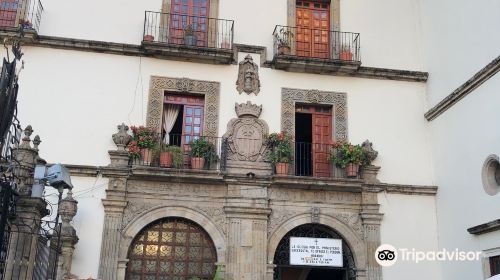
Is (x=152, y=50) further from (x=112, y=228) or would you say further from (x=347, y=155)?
(x=347, y=155)

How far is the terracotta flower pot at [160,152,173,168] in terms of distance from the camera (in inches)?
481

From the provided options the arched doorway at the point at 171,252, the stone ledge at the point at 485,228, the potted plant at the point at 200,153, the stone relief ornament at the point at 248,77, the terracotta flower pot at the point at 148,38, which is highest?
the terracotta flower pot at the point at 148,38

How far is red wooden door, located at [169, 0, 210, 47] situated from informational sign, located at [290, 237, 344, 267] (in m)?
5.21

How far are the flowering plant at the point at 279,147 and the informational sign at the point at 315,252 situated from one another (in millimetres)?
1810

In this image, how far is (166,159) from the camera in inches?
481

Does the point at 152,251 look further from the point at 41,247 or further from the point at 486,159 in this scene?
the point at 486,159

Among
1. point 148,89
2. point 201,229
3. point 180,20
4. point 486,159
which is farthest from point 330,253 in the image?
point 180,20

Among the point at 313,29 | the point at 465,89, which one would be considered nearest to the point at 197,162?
the point at 313,29

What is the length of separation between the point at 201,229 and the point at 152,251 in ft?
3.80

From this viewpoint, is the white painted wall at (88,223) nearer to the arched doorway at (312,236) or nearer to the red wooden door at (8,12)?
the arched doorway at (312,236)

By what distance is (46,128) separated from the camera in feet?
39.9

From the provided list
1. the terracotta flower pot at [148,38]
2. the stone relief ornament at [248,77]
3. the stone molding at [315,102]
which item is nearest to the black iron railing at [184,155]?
the stone relief ornament at [248,77]

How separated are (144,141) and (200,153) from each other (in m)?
1.25

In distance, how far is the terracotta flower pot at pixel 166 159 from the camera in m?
12.2
